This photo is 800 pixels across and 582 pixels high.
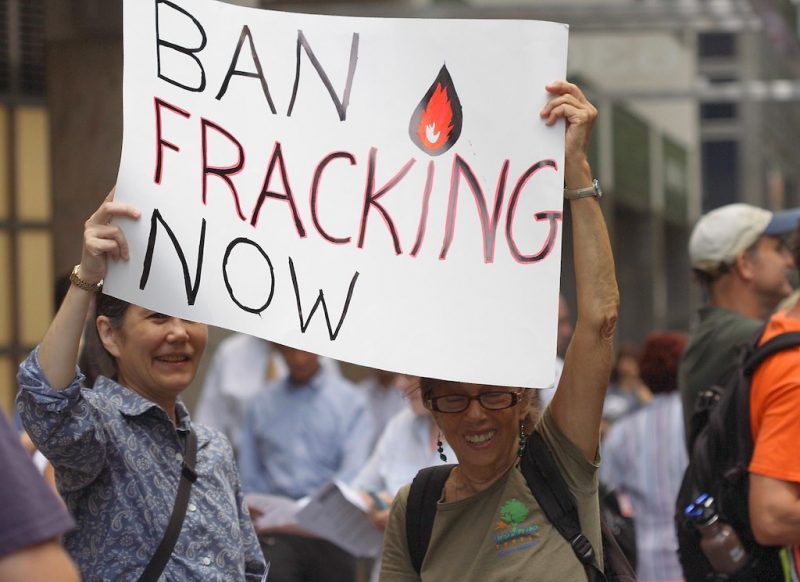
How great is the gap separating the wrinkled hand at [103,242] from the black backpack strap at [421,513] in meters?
0.87

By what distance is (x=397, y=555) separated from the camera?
3.27 m

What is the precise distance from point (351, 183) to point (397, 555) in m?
0.87

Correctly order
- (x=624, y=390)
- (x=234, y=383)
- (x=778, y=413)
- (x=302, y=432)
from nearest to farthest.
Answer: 1. (x=778, y=413)
2. (x=302, y=432)
3. (x=234, y=383)
4. (x=624, y=390)

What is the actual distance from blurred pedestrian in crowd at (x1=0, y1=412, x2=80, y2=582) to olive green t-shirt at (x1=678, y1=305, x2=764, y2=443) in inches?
118

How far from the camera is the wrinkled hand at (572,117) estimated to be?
3.03 metres

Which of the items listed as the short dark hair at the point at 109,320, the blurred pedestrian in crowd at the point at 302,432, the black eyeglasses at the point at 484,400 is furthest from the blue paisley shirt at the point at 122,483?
the blurred pedestrian in crowd at the point at 302,432

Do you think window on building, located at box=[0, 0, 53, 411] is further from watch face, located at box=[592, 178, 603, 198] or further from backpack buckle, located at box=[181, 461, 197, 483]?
watch face, located at box=[592, 178, 603, 198]

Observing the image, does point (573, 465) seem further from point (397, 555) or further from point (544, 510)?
point (397, 555)

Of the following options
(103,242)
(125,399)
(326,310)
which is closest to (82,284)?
(103,242)

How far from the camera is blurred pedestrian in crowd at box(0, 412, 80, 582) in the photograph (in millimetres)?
1807

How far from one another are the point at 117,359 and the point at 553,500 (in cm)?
116

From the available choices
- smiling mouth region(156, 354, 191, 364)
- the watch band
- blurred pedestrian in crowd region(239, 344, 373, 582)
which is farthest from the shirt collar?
blurred pedestrian in crowd region(239, 344, 373, 582)

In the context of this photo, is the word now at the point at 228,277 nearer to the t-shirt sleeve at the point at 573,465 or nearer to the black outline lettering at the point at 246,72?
the black outline lettering at the point at 246,72

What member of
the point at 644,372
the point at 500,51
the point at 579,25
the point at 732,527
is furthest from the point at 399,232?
the point at 579,25
